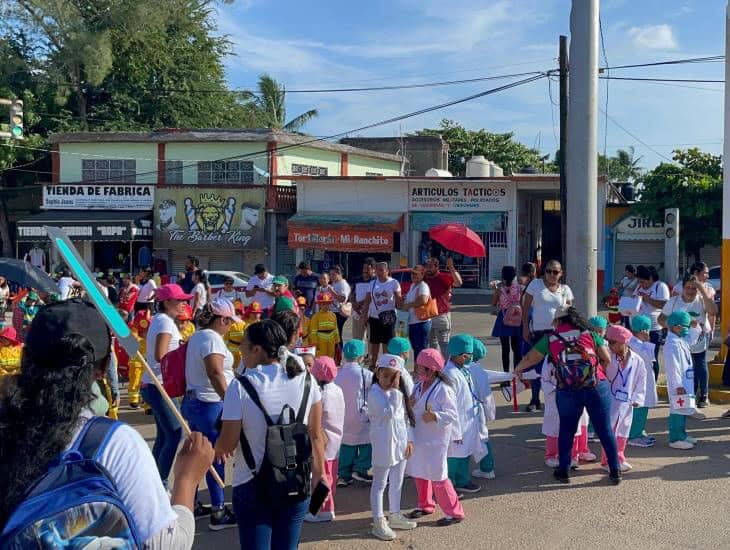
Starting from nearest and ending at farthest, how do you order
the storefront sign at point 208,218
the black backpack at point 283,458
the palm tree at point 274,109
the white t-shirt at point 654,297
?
the black backpack at point 283,458 → the white t-shirt at point 654,297 → the storefront sign at point 208,218 → the palm tree at point 274,109

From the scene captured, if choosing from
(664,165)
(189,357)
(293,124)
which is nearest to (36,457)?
(189,357)

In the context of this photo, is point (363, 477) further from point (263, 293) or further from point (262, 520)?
point (263, 293)

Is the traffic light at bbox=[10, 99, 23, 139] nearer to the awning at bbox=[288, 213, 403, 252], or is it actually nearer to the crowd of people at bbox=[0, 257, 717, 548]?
the crowd of people at bbox=[0, 257, 717, 548]

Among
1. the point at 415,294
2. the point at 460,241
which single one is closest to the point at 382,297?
the point at 415,294

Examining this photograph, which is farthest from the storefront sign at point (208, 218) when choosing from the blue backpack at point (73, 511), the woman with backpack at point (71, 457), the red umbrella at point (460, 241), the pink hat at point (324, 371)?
the blue backpack at point (73, 511)

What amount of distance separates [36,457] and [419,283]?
9.19 metres

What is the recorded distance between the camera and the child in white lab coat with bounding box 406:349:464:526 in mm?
5918

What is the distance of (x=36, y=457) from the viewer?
6.66 feet

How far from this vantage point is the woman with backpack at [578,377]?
257 inches

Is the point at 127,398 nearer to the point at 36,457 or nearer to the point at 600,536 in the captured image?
the point at 600,536

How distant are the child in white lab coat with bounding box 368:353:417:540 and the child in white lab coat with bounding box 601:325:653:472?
232 cm

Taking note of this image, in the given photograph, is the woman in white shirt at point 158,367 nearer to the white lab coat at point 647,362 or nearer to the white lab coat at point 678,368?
the white lab coat at point 647,362

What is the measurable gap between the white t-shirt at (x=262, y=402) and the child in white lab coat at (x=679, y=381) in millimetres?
5147

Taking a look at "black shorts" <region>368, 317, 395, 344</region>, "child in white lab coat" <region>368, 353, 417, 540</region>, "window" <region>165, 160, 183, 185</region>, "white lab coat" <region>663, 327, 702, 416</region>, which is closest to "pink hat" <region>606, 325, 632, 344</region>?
"white lab coat" <region>663, 327, 702, 416</region>
